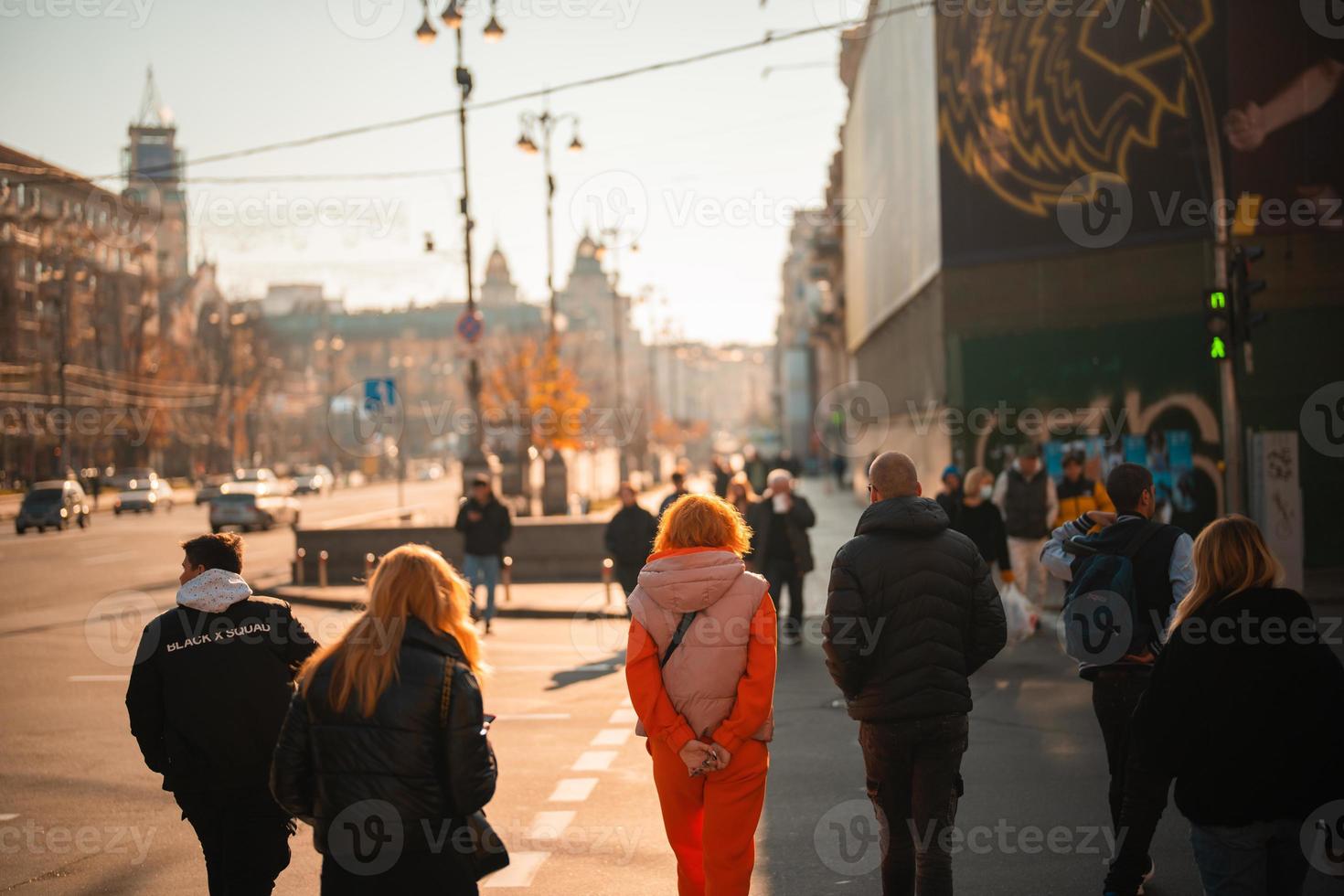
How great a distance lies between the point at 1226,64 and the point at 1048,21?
2971 millimetres

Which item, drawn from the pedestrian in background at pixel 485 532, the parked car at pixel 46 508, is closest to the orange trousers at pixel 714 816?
the pedestrian in background at pixel 485 532

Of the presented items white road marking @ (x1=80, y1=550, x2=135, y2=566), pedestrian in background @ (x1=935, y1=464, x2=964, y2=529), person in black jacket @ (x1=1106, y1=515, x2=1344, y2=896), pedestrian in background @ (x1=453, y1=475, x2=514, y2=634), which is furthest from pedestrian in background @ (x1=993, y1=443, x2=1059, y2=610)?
white road marking @ (x1=80, y1=550, x2=135, y2=566)

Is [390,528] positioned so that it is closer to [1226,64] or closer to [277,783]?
[1226,64]

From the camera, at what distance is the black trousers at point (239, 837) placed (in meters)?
5.30

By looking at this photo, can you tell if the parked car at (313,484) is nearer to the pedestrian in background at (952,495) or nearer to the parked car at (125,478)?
the parked car at (125,478)

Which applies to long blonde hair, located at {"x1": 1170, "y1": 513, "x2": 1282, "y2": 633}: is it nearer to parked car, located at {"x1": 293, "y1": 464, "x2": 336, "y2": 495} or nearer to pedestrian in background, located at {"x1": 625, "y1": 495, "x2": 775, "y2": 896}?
pedestrian in background, located at {"x1": 625, "y1": 495, "x2": 775, "y2": 896}

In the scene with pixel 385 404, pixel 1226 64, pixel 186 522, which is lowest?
pixel 186 522

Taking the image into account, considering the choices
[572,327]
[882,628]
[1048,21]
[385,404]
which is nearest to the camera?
[882,628]

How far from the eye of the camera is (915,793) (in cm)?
561

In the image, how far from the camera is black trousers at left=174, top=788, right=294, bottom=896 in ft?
17.4

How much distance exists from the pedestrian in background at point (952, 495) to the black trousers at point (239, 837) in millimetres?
9845

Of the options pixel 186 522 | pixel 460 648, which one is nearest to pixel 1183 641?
pixel 460 648

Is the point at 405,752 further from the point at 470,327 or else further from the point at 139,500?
the point at 139,500

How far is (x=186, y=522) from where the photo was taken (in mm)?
45938
